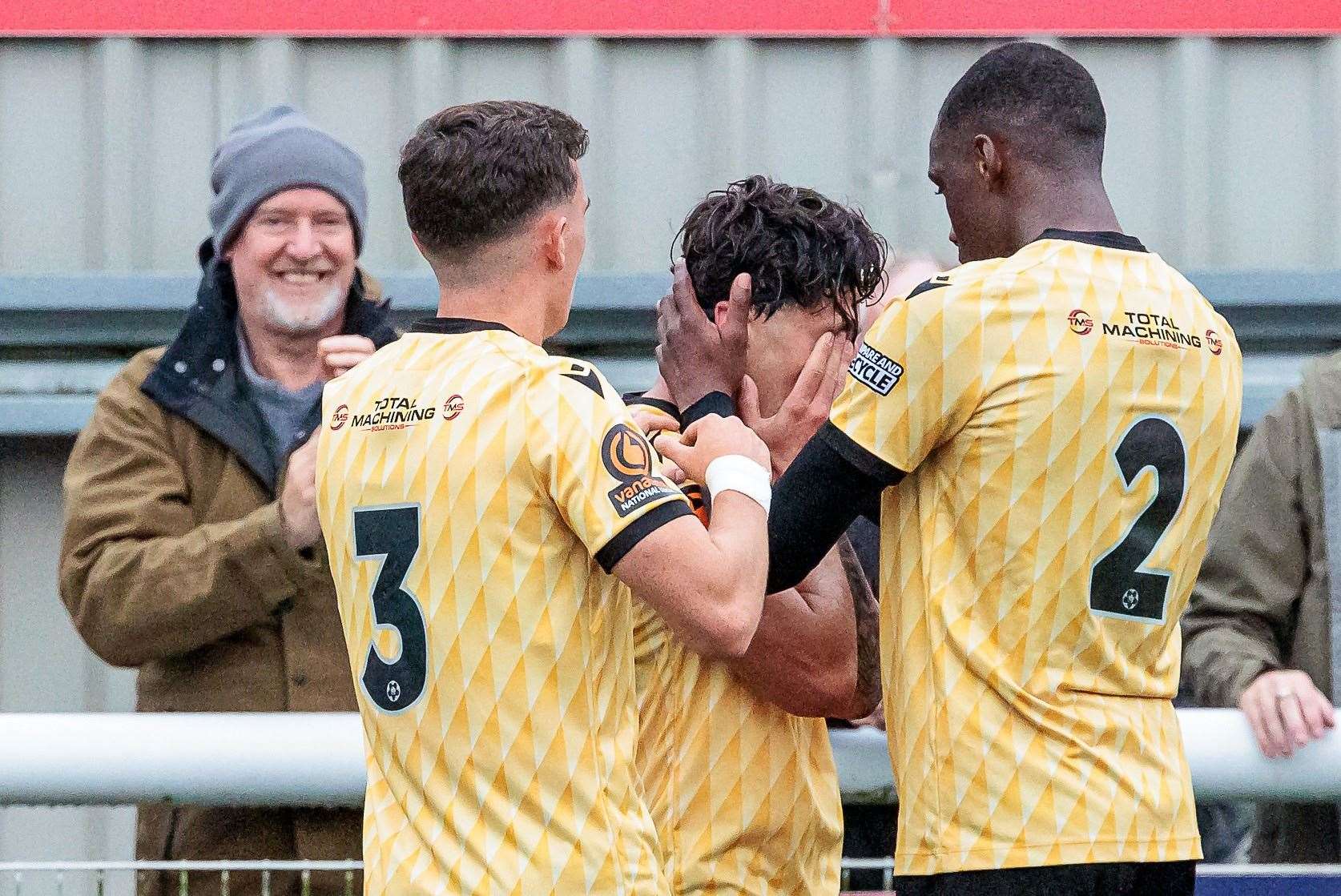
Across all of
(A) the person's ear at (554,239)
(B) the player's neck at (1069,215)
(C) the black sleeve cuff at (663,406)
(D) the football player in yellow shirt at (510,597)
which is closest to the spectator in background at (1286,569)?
(B) the player's neck at (1069,215)

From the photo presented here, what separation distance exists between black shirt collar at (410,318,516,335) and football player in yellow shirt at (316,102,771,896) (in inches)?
0.5

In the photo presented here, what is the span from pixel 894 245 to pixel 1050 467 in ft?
8.10

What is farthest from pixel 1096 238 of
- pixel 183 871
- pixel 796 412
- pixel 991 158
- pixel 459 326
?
pixel 183 871

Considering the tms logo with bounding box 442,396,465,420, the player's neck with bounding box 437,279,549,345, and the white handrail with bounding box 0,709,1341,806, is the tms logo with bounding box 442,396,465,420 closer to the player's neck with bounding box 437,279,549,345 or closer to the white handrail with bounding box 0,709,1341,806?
the player's neck with bounding box 437,279,549,345

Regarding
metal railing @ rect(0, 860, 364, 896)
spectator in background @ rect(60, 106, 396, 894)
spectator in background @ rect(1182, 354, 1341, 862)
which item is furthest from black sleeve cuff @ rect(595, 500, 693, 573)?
spectator in background @ rect(1182, 354, 1341, 862)

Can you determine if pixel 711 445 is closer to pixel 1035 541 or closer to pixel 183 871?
pixel 1035 541

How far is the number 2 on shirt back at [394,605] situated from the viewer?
6.01ft

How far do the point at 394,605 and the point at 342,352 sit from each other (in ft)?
3.28

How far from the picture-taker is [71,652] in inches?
166

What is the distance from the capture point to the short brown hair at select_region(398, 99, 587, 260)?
193 cm

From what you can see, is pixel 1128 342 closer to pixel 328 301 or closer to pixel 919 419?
pixel 919 419

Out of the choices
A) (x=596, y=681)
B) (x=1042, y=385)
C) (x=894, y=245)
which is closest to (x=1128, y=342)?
(x=1042, y=385)

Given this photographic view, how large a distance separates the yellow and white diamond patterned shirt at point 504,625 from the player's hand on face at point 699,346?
0.26 meters

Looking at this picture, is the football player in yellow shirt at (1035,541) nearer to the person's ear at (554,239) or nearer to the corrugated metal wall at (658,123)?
the person's ear at (554,239)
